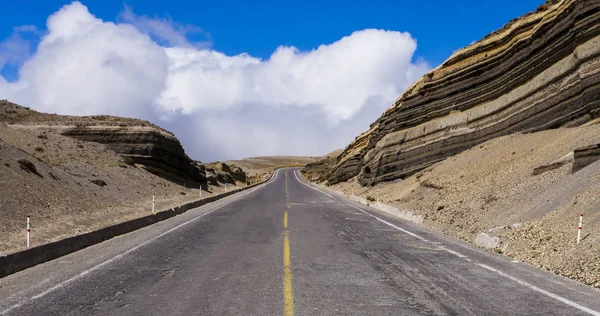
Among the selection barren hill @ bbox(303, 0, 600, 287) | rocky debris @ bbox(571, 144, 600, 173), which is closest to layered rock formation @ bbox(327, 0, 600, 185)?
barren hill @ bbox(303, 0, 600, 287)

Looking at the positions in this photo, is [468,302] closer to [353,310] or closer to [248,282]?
[353,310]

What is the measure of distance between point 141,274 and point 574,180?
13129mm

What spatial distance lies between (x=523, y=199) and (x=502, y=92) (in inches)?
591

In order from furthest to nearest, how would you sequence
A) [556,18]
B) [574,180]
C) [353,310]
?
[556,18]
[574,180]
[353,310]

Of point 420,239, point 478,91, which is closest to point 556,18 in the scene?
point 478,91

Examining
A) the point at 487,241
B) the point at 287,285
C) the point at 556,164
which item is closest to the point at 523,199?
the point at 556,164

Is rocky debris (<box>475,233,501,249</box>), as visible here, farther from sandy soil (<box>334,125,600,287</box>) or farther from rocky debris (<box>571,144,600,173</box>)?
rocky debris (<box>571,144,600,173</box>)

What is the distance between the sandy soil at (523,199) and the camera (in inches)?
398

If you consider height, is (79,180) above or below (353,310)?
above

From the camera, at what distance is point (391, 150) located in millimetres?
38094

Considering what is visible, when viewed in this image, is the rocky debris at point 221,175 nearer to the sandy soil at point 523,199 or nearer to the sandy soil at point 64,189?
the sandy soil at point 64,189

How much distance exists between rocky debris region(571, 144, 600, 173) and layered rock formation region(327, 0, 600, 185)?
22.3ft

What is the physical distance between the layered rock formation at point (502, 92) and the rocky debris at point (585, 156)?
6.81 m

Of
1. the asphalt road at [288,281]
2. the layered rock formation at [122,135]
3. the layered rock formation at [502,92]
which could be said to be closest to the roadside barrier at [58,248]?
the asphalt road at [288,281]
